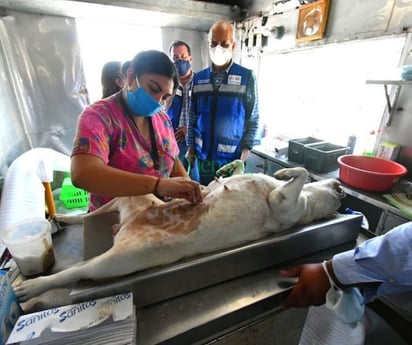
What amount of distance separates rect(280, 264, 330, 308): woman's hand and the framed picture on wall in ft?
8.05

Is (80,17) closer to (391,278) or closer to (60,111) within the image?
(60,111)

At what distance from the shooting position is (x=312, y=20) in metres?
2.39

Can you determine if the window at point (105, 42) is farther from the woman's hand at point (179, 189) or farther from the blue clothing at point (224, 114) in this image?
the woman's hand at point (179, 189)

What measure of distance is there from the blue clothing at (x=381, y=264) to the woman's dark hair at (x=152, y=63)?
1.00 meters

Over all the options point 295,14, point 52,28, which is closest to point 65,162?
point 52,28

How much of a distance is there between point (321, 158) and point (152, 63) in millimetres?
1744

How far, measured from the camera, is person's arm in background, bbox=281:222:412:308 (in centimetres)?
71

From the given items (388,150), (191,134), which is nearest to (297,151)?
(388,150)

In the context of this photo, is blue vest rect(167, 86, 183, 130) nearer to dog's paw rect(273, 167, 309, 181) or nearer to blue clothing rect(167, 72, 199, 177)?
blue clothing rect(167, 72, 199, 177)

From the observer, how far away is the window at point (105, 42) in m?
3.33

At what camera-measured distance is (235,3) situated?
3.45 m

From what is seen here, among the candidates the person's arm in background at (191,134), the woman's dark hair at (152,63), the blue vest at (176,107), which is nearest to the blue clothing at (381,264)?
the woman's dark hair at (152,63)

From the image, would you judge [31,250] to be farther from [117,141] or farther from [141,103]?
[141,103]

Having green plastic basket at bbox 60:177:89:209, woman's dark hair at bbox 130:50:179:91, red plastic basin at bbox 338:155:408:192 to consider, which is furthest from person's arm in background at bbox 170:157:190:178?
green plastic basket at bbox 60:177:89:209
